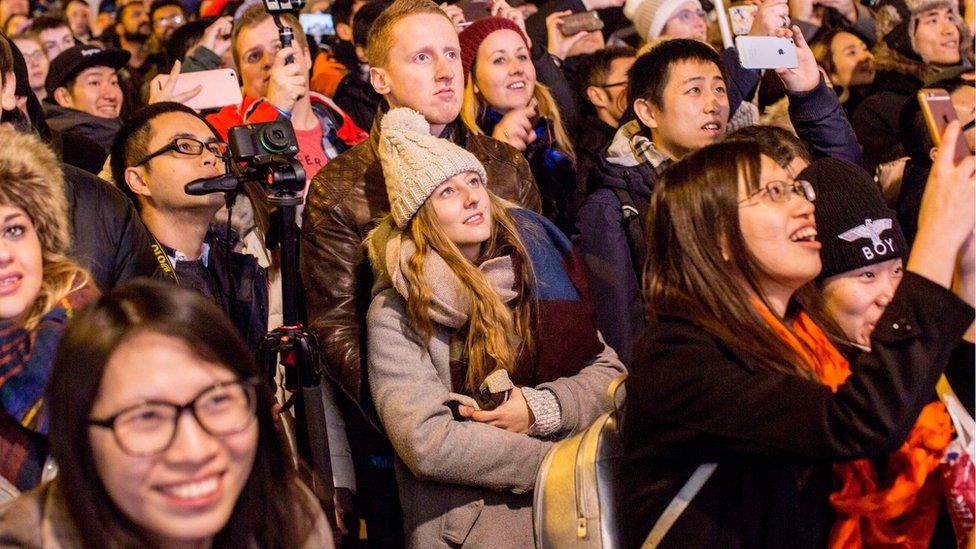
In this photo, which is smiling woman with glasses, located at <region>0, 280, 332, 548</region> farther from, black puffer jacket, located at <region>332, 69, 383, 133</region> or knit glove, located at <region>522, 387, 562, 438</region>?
black puffer jacket, located at <region>332, 69, 383, 133</region>

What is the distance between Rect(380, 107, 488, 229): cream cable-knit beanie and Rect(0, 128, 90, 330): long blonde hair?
0.94 m

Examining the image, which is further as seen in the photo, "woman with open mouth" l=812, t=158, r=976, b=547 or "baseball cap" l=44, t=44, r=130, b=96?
"baseball cap" l=44, t=44, r=130, b=96

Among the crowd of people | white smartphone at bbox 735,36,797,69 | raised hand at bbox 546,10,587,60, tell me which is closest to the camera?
the crowd of people

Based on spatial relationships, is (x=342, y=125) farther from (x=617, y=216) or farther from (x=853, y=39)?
(x=853, y=39)

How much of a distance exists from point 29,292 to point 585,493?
3.95 ft

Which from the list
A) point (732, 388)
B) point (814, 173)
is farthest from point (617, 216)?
point (732, 388)

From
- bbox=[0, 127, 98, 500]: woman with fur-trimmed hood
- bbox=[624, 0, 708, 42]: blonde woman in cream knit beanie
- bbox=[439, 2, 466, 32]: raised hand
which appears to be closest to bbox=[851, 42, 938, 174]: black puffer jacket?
bbox=[624, 0, 708, 42]: blonde woman in cream knit beanie

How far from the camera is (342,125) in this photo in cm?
494

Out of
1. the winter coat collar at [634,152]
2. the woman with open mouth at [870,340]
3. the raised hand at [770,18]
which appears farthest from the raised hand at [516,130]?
the woman with open mouth at [870,340]

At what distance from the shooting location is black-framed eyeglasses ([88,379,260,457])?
1801 millimetres

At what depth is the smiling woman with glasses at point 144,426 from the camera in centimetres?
181

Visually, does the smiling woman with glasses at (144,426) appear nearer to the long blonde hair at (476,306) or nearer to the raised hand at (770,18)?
the long blonde hair at (476,306)

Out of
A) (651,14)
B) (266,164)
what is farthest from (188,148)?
(651,14)

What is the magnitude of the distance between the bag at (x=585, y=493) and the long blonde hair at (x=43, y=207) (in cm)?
108
